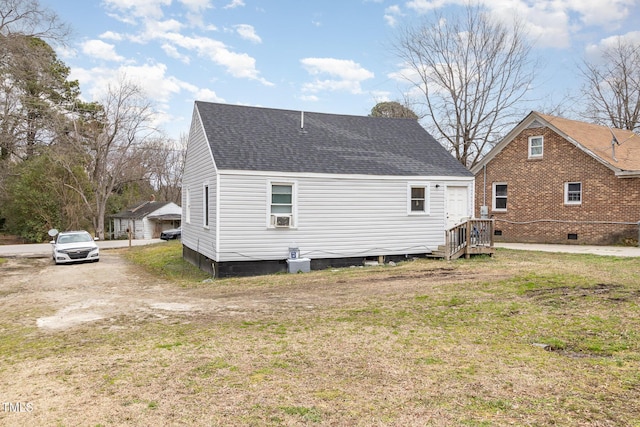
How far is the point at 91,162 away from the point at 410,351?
3959cm

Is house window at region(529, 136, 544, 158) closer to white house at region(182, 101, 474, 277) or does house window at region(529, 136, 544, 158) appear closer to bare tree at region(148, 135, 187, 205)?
white house at region(182, 101, 474, 277)

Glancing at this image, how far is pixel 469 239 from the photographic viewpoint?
50.5ft

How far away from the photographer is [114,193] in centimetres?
4475

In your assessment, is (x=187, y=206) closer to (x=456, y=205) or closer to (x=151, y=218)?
(x=456, y=205)

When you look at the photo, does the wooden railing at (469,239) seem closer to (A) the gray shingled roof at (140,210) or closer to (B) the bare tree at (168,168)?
(A) the gray shingled roof at (140,210)

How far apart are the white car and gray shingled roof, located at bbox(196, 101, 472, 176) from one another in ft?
25.3

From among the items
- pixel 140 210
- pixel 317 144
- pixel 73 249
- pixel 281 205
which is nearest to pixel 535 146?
pixel 317 144

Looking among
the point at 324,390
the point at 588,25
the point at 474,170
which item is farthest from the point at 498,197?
the point at 324,390

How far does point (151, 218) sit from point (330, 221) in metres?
31.4

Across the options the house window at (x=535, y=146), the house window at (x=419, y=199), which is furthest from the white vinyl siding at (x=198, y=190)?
the house window at (x=535, y=146)

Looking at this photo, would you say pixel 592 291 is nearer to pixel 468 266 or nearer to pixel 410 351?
pixel 468 266

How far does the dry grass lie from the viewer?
383 cm

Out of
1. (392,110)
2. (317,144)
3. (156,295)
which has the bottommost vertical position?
(156,295)

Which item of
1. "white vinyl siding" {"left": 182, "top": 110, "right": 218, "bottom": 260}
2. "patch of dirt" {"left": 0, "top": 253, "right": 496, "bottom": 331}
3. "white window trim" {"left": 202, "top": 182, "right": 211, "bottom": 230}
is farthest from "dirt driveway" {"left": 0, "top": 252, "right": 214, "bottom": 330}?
"white window trim" {"left": 202, "top": 182, "right": 211, "bottom": 230}
